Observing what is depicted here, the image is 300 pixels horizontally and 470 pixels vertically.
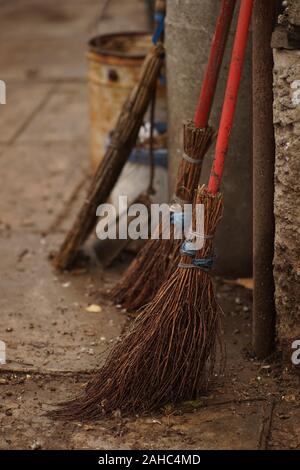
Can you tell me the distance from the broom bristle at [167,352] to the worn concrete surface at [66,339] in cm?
7

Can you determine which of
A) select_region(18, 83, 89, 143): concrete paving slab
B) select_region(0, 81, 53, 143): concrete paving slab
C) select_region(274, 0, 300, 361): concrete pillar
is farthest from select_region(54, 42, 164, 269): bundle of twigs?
select_region(0, 81, 53, 143): concrete paving slab

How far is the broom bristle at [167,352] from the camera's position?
10.6 feet

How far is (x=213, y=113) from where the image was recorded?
392 centimetres

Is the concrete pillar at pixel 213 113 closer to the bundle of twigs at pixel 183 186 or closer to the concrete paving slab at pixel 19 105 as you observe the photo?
the bundle of twigs at pixel 183 186

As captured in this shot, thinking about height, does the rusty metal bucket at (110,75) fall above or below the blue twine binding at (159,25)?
below

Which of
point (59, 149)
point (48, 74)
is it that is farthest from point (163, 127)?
point (48, 74)

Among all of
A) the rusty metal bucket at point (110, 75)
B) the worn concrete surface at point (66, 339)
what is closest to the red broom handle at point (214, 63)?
the worn concrete surface at point (66, 339)

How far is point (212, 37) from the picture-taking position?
12.6 feet

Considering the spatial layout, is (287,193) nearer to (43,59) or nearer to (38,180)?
(38,180)

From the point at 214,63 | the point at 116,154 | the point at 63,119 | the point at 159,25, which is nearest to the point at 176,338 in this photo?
the point at 214,63

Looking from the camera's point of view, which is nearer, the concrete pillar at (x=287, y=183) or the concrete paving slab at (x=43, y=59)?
the concrete pillar at (x=287, y=183)

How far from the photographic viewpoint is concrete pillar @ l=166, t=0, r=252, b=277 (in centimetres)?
386

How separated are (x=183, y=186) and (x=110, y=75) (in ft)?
5.18
